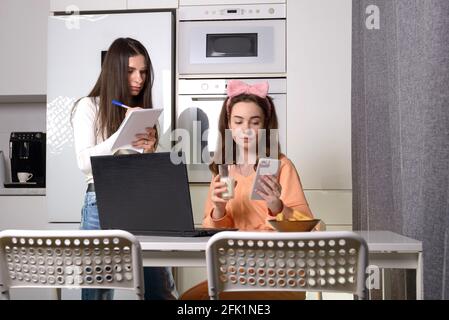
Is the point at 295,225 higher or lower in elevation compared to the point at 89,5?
lower

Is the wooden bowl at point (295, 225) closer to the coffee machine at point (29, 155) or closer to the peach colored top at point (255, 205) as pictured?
the peach colored top at point (255, 205)

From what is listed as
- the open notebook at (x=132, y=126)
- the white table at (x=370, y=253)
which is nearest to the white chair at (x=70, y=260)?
the white table at (x=370, y=253)

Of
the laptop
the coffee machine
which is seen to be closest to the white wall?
the laptop

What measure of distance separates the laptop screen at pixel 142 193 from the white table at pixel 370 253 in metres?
0.13

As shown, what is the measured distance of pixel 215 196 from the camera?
1.91 metres

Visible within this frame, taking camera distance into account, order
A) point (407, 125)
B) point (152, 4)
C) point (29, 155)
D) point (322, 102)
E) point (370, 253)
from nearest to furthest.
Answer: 1. point (370, 253)
2. point (407, 125)
3. point (322, 102)
4. point (152, 4)
5. point (29, 155)

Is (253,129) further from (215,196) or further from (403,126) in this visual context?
(403,126)

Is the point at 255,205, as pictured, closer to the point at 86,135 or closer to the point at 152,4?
the point at 86,135

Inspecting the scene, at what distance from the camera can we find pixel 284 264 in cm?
128

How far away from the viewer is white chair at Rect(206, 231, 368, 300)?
4.13ft

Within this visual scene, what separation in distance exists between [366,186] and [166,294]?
86 centimetres

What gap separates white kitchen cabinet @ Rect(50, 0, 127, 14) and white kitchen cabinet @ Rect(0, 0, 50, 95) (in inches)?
9.2

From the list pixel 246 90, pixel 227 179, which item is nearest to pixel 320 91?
pixel 246 90
